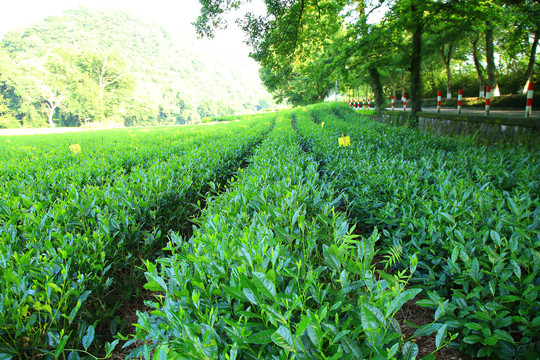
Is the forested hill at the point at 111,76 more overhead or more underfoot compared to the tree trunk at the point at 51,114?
more overhead

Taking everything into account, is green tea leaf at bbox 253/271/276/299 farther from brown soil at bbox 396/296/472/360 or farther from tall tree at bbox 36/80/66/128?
tall tree at bbox 36/80/66/128

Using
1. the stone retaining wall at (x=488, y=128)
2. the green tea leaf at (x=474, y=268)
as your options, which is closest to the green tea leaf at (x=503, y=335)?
the green tea leaf at (x=474, y=268)

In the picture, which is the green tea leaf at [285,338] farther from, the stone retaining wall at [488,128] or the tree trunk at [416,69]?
the tree trunk at [416,69]

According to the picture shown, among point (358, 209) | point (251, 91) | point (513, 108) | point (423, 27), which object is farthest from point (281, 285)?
point (251, 91)

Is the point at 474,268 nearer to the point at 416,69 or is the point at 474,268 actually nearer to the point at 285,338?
the point at 285,338

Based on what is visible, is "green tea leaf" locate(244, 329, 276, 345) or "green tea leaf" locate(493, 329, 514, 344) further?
"green tea leaf" locate(493, 329, 514, 344)

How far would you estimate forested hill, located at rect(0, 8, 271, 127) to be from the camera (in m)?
46.0

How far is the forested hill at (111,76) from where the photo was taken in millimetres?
45969

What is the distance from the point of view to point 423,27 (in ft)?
31.8

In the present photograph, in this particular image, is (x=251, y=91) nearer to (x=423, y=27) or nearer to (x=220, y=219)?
(x=423, y=27)

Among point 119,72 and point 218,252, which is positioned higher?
point 119,72

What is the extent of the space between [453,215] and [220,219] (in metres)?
1.76

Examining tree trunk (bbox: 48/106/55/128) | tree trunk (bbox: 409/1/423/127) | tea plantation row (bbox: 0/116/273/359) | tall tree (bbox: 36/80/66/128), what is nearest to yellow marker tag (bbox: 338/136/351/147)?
tea plantation row (bbox: 0/116/273/359)

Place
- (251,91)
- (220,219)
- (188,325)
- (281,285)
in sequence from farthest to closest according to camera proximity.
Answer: (251,91) < (220,219) < (281,285) < (188,325)
